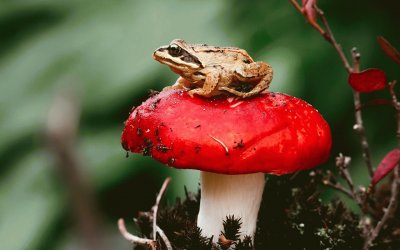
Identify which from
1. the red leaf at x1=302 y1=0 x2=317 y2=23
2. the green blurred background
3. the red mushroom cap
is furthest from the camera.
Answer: the green blurred background

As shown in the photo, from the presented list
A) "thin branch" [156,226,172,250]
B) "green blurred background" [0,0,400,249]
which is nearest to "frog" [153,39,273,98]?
"thin branch" [156,226,172,250]

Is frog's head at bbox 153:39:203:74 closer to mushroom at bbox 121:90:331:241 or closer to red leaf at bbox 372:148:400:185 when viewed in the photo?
mushroom at bbox 121:90:331:241

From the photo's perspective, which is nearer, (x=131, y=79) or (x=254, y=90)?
(x=254, y=90)

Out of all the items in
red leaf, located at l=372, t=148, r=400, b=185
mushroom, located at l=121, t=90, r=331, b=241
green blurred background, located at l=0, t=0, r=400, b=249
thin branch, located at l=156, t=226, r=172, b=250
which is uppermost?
mushroom, located at l=121, t=90, r=331, b=241

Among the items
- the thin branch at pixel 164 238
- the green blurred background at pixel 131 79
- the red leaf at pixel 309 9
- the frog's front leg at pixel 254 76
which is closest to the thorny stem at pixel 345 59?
the red leaf at pixel 309 9

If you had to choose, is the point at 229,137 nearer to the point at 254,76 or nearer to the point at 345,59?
the point at 254,76

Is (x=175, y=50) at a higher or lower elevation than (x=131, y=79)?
higher

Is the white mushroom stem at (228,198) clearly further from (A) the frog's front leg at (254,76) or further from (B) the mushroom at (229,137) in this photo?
(A) the frog's front leg at (254,76)

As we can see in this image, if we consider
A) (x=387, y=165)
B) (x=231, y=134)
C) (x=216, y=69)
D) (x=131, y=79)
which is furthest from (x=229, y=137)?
(x=131, y=79)
